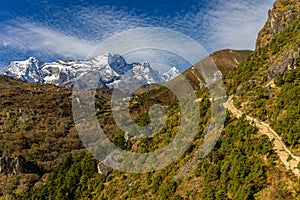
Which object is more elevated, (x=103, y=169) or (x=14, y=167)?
(x=14, y=167)

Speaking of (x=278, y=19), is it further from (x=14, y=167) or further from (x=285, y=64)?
(x=14, y=167)

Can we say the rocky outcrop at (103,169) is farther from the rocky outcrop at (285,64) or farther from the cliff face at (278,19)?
the cliff face at (278,19)

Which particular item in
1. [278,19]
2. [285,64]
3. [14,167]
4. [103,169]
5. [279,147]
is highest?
[278,19]

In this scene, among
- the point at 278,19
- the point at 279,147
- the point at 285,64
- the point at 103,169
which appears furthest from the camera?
the point at 278,19

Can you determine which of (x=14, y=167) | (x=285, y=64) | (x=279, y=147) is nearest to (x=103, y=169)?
(x=279, y=147)

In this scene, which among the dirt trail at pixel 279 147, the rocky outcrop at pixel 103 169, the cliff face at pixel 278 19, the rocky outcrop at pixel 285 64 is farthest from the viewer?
the cliff face at pixel 278 19

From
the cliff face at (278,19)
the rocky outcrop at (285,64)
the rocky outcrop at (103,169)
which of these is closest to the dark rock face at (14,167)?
the rocky outcrop at (103,169)
